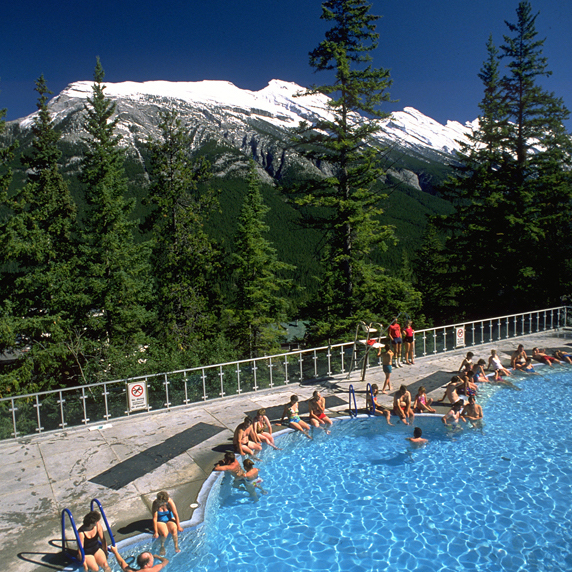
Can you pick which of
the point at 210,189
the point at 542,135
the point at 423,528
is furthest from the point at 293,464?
the point at 542,135

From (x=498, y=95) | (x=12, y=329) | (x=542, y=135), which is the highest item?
(x=498, y=95)

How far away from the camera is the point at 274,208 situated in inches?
5458

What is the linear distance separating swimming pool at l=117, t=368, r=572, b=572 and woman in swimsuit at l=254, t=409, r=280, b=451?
0.33 meters

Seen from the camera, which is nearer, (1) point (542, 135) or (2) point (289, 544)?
(2) point (289, 544)

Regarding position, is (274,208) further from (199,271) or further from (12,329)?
(12,329)

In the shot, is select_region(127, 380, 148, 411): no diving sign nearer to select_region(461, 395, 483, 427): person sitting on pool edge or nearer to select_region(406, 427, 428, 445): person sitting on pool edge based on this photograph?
select_region(406, 427, 428, 445): person sitting on pool edge

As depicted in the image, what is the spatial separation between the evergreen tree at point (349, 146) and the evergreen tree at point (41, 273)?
13.5 meters

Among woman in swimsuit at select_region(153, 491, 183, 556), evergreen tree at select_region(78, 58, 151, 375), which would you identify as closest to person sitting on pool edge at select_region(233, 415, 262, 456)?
woman in swimsuit at select_region(153, 491, 183, 556)

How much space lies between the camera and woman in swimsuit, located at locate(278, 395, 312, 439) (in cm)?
1188

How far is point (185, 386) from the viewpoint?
13242 mm

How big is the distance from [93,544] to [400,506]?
5.95 meters

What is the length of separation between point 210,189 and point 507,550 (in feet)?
91.1

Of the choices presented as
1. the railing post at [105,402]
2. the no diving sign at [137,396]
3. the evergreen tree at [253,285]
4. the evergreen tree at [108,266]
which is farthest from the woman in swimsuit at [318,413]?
the evergreen tree at [253,285]

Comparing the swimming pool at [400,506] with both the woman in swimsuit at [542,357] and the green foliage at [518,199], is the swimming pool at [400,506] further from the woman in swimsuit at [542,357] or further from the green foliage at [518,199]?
the green foliage at [518,199]
